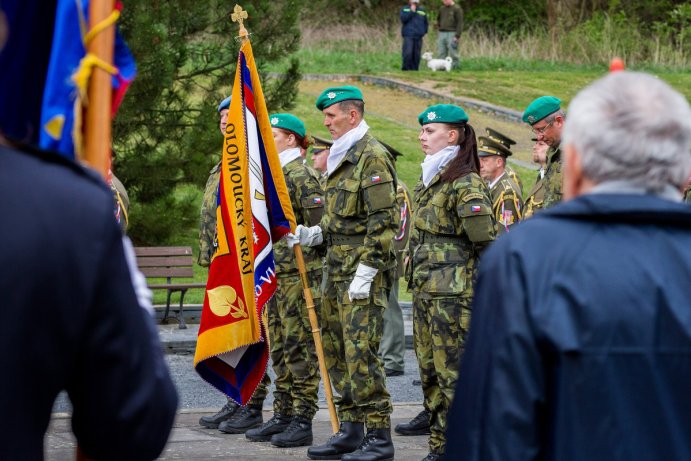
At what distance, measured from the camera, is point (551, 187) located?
27.7 ft

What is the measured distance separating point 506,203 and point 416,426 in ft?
7.29

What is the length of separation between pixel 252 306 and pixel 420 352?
113 centimetres

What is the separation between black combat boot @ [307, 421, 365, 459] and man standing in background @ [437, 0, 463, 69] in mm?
23816

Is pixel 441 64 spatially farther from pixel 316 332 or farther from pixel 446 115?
pixel 316 332

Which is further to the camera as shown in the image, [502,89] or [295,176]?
[502,89]

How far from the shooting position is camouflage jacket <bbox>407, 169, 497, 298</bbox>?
7566 millimetres

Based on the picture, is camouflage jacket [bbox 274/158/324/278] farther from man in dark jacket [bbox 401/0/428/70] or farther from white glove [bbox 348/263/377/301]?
man in dark jacket [bbox 401/0/428/70]

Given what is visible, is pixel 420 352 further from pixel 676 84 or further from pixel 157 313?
pixel 676 84

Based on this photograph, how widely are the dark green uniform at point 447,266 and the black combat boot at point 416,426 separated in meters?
0.92

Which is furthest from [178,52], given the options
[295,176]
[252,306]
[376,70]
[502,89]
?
[376,70]

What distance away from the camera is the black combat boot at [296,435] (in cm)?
832

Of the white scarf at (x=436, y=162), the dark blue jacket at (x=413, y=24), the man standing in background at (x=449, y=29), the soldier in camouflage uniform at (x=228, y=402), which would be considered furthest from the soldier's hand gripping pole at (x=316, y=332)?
the man standing in background at (x=449, y=29)

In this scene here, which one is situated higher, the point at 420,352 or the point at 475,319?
the point at 475,319

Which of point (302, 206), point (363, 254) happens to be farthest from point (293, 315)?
point (363, 254)
